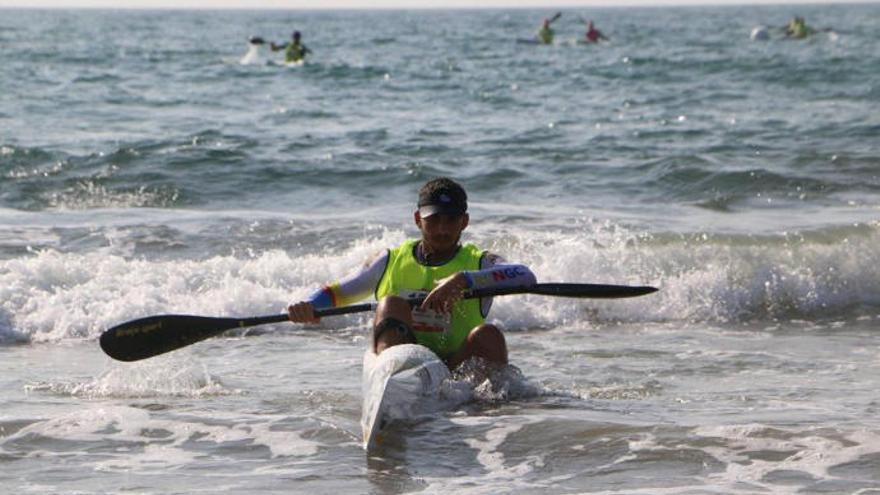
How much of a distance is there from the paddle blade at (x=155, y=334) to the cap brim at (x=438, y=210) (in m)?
1.19

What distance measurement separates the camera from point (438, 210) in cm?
702

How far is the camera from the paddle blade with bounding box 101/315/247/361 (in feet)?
24.9

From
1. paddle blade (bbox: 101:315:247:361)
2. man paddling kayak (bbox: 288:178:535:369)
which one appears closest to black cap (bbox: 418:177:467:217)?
man paddling kayak (bbox: 288:178:535:369)

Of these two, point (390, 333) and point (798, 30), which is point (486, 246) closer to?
point (390, 333)

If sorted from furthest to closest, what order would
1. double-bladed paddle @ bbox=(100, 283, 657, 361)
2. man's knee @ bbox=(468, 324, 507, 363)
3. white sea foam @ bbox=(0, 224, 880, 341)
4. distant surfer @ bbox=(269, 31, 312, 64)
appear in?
distant surfer @ bbox=(269, 31, 312, 64)
white sea foam @ bbox=(0, 224, 880, 341)
double-bladed paddle @ bbox=(100, 283, 657, 361)
man's knee @ bbox=(468, 324, 507, 363)

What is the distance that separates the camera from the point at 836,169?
16.1 meters

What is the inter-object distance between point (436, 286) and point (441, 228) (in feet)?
0.91

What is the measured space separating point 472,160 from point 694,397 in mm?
9400

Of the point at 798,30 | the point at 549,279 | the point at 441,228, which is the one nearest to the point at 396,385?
the point at 441,228

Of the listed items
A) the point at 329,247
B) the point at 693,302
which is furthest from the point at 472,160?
the point at 693,302

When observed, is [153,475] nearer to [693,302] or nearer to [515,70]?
[693,302]

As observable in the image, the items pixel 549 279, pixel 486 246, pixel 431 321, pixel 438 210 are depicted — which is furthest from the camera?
pixel 486 246

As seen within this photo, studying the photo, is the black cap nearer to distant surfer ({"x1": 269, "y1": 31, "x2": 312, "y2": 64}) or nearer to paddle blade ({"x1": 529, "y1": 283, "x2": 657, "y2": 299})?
paddle blade ({"x1": 529, "y1": 283, "x2": 657, "y2": 299})

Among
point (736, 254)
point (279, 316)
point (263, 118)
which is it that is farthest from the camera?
point (263, 118)
